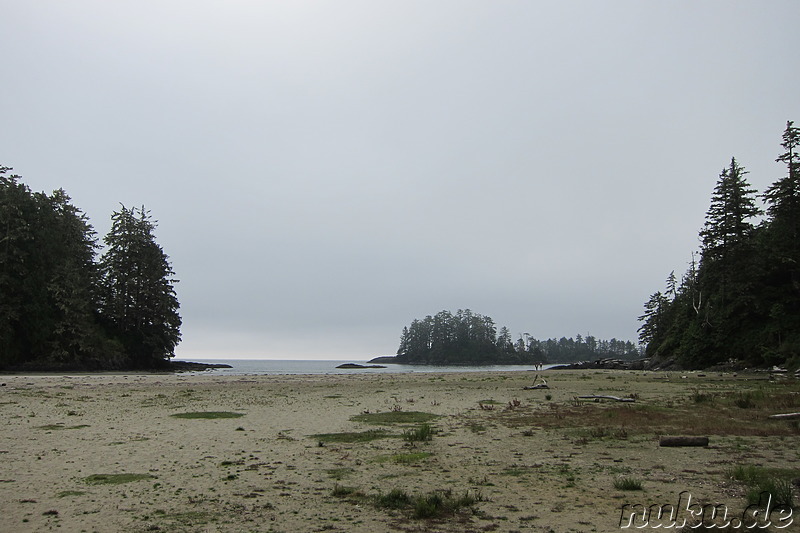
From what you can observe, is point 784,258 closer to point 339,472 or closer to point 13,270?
point 339,472

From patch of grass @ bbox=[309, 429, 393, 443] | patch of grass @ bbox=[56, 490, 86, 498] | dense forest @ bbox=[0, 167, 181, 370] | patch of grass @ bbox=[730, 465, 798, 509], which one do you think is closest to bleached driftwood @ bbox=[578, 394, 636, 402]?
patch of grass @ bbox=[309, 429, 393, 443]

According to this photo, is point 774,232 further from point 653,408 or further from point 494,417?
point 494,417

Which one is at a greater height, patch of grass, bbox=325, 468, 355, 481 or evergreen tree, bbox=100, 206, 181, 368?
evergreen tree, bbox=100, 206, 181, 368

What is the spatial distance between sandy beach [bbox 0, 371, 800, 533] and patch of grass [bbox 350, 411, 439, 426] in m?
0.16

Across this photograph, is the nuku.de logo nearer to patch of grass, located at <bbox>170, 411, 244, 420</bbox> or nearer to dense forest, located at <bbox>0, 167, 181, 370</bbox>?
patch of grass, located at <bbox>170, 411, 244, 420</bbox>

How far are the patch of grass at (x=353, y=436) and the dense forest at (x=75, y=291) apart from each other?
199 ft

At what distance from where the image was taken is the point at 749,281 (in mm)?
59188

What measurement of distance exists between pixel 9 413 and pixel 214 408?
7907 mm

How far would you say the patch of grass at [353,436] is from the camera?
15.3 meters

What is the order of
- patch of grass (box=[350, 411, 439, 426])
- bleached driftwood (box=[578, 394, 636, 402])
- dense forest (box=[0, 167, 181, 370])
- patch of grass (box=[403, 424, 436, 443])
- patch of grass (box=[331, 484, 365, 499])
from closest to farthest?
patch of grass (box=[331, 484, 365, 499])
patch of grass (box=[403, 424, 436, 443])
patch of grass (box=[350, 411, 439, 426])
bleached driftwood (box=[578, 394, 636, 402])
dense forest (box=[0, 167, 181, 370])

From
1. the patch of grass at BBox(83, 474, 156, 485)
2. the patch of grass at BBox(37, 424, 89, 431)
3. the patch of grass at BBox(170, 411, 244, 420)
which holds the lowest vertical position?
the patch of grass at BBox(170, 411, 244, 420)

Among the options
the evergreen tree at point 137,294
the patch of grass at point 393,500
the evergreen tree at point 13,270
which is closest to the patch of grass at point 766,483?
the patch of grass at point 393,500

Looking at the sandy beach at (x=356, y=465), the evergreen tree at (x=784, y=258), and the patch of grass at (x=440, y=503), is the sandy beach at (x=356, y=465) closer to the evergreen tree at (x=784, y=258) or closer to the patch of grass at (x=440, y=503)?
the patch of grass at (x=440, y=503)

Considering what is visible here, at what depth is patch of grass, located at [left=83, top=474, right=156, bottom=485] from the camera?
32.8ft
